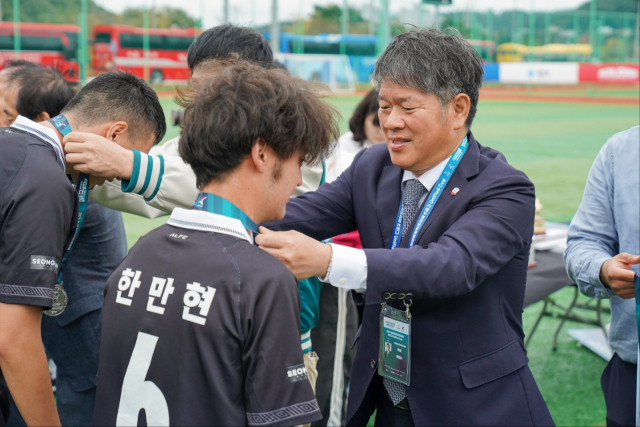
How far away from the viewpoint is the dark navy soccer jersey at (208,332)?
54.3 inches

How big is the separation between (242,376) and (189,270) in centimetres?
26

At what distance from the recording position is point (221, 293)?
138cm

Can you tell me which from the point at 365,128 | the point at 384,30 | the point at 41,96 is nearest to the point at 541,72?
the point at 384,30

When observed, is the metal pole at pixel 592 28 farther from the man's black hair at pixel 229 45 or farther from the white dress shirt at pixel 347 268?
the white dress shirt at pixel 347 268

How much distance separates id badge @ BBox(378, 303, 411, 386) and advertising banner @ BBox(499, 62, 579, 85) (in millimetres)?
32321

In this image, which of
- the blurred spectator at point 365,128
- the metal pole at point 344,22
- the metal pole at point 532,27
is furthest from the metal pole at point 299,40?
the blurred spectator at point 365,128

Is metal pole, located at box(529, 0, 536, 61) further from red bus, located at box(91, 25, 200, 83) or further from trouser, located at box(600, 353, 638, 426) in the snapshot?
trouser, located at box(600, 353, 638, 426)

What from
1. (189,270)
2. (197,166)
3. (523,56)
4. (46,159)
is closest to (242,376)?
(189,270)

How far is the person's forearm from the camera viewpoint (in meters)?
1.92

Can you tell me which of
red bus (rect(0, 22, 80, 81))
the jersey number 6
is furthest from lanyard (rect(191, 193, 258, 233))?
red bus (rect(0, 22, 80, 81))

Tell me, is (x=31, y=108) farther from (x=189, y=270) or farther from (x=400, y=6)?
(x=400, y=6)

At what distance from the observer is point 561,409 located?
13.4 ft

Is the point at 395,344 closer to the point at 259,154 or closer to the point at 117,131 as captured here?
the point at 259,154

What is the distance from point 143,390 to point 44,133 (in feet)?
3.21
